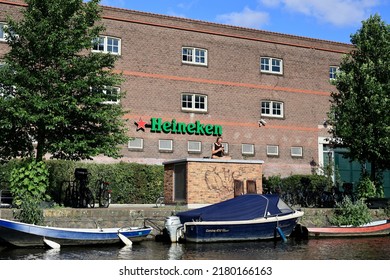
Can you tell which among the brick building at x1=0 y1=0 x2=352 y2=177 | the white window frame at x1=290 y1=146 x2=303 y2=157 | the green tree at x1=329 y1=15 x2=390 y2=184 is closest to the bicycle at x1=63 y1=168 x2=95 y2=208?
the brick building at x1=0 y1=0 x2=352 y2=177

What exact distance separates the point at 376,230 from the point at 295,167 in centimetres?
1753

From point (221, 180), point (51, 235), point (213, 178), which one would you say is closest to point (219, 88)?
point (221, 180)

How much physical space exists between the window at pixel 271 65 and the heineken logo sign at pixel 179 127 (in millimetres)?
6232

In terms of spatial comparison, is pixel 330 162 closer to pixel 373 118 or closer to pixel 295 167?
pixel 295 167

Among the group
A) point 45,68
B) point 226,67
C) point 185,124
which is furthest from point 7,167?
point 226,67

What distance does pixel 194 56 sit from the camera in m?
37.6

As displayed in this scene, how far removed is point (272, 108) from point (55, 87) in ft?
70.2

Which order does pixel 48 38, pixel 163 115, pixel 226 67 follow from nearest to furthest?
pixel 48 38 < pixel 163 115 < pixel 226 67

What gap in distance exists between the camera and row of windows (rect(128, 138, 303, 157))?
34531 mm

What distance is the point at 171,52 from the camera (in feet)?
121

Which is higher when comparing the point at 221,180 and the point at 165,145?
the point at 165,145

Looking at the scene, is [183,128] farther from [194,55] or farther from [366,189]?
[366,189]

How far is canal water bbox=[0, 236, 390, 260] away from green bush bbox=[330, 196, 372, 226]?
3.37 m

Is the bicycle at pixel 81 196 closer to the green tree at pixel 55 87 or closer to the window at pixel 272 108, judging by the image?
the green tree at pixel 55 87
